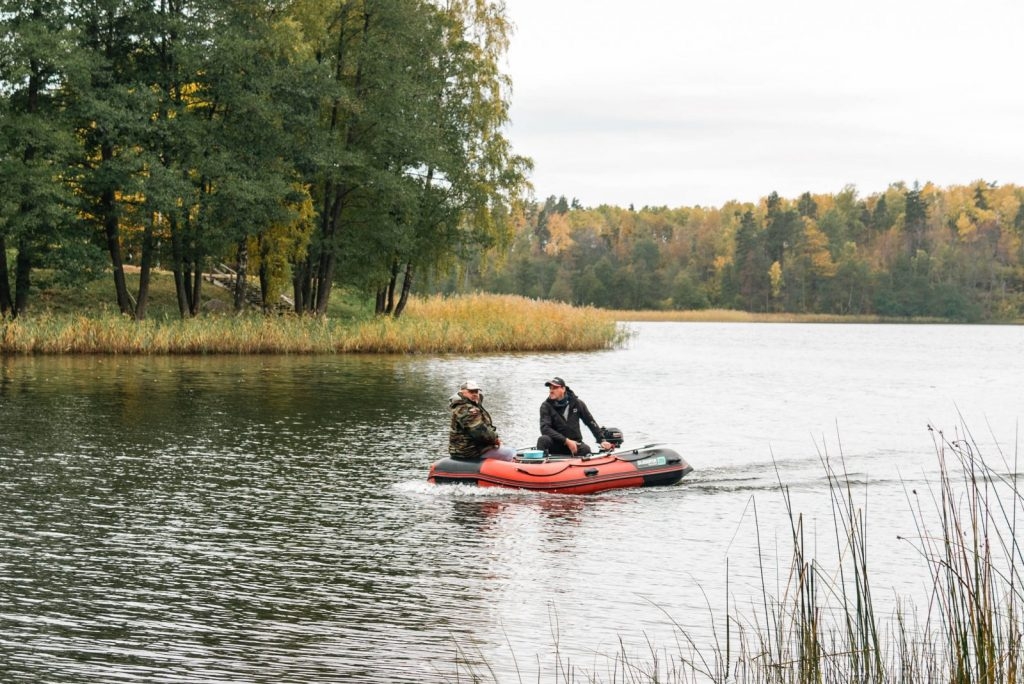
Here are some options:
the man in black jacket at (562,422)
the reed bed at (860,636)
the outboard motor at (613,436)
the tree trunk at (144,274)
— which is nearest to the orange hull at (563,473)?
the outboard motor at (613,436)

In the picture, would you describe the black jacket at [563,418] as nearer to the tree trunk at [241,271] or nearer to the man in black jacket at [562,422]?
the man in black jacket at [562,422]

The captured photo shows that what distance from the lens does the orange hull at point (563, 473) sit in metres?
15.3

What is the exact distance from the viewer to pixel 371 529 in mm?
12797

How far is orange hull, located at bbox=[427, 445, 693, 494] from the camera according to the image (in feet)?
50.2

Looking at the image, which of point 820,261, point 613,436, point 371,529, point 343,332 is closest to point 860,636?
point 371,529

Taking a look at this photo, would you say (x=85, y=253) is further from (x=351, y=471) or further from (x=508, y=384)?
(x=351, y=471)

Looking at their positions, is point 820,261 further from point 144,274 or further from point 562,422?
point 562,422

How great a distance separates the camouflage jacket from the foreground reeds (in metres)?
22.0

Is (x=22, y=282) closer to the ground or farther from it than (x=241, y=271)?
closer to the ground

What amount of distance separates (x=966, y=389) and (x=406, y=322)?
18107 millimetres

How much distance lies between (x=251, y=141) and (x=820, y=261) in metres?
90.1

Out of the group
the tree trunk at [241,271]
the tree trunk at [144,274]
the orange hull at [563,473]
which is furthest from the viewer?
the tree trunk at [241,271]

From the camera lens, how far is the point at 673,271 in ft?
415

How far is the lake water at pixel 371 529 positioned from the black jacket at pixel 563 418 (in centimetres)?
126
